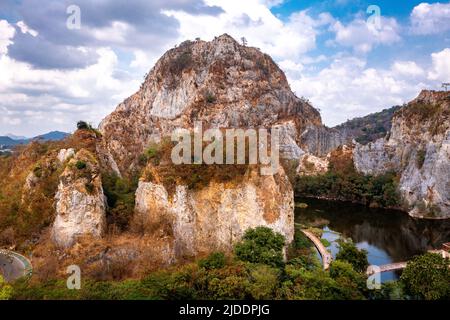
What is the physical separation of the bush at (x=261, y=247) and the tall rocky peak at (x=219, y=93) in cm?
5240

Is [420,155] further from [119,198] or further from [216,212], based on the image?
[119,198]

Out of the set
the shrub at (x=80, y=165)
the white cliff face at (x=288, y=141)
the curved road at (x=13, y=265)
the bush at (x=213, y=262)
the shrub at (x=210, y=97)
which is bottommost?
the curved road at (x=13, y=265)

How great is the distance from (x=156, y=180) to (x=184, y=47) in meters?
80.3

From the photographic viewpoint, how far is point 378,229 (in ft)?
157

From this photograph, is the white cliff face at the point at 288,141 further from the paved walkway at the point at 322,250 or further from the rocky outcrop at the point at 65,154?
the rocky outcrop at the point at 65,154

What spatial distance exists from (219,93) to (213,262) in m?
69.6

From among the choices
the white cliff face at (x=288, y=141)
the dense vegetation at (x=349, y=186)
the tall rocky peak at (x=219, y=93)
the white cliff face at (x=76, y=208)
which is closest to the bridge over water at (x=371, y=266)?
the white cliff face at (x=76, y=208)

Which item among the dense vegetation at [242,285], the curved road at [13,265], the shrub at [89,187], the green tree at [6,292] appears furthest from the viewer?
the shrub at [89,187]

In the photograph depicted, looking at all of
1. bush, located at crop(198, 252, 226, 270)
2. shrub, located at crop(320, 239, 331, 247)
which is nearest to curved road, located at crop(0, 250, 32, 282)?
bush, located at crop(198, 252, 226, 270)

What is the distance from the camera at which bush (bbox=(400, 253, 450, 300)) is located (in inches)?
799

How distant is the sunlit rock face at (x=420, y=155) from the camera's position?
56.0m

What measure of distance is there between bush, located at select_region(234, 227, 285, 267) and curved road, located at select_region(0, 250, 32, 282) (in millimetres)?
12726

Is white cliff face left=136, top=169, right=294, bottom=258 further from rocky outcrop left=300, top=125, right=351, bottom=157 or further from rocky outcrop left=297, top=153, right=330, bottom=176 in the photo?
rocky outcrop left=300, top=125, right=351, bottom=157
